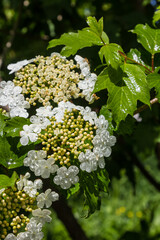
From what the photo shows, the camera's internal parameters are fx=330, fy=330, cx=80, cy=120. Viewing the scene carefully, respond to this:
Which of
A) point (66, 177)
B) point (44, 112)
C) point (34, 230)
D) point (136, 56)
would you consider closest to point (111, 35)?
point (136, 56)

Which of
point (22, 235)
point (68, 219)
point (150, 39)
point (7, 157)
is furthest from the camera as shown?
point (68, 219)

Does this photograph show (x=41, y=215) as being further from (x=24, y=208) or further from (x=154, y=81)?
(x=154, y=81)

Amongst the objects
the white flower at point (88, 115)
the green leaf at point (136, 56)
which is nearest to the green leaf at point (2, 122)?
the white flower at point (88, 115)

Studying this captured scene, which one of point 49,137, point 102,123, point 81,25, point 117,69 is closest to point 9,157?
point 49,137

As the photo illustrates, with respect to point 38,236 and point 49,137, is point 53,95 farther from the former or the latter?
point 38,236

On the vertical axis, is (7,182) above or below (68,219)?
above

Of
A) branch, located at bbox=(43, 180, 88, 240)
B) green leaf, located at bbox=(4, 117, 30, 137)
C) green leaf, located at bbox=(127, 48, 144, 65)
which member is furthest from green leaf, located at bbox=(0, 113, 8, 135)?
branch, located at bbox=(43, 180, 88, 240)

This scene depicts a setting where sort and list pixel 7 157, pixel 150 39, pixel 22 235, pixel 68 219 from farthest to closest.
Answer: pixel 68 219 → pixel 150 39 → pixel 7 157 → pixel 22 235
